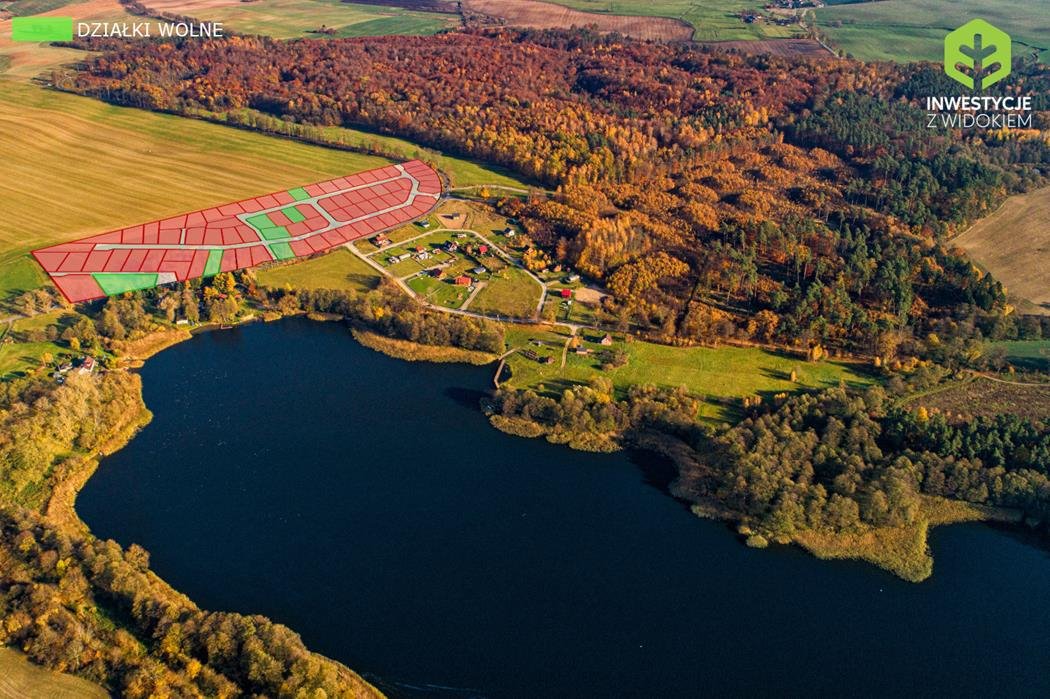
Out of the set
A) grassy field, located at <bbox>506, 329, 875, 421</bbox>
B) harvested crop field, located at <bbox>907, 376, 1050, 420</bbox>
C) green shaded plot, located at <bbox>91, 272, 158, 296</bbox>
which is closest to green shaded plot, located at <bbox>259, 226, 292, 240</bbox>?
green shaded plot, located at <bbox>91, 272, 158, 296</bbox>

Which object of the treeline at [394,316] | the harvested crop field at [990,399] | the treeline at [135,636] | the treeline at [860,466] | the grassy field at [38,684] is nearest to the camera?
the grassy field at [38,684]

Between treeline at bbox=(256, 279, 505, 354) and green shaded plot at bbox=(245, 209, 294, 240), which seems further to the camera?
green shaded plot at bbox=(245, 209, 294, 240)

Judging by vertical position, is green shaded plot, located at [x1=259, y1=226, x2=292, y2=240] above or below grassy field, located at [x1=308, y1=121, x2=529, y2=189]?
below

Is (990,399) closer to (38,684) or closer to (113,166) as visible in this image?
(38,684)

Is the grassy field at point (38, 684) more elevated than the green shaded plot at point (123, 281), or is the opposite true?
the green shaded plot at point (123, 281)

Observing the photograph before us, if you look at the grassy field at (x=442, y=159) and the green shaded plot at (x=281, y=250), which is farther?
the grassy field at (x=442, y=159)

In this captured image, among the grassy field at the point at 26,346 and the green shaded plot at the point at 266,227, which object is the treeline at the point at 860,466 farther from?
the grassy field at the point at 26,346

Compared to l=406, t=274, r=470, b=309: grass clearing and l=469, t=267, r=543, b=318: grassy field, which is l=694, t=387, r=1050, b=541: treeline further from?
l=406, t=274, r=470, b=309: grass clearing

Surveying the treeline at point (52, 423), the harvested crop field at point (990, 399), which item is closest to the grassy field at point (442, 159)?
the treeline at point (52, 423)
